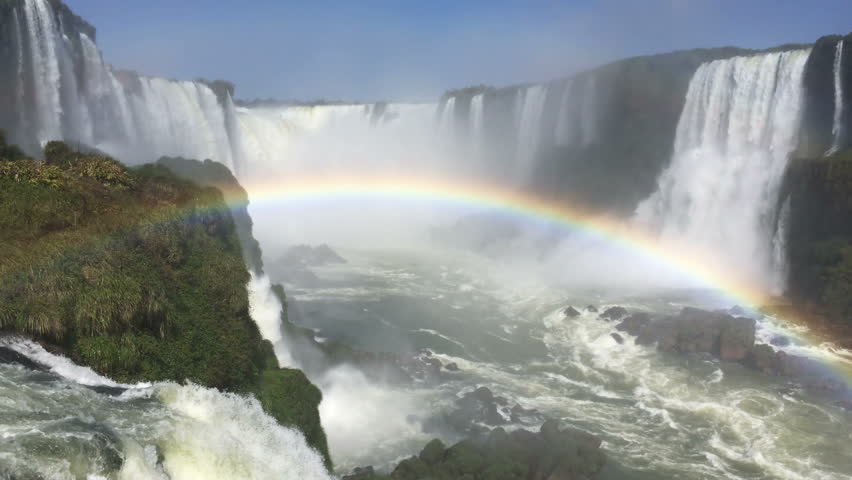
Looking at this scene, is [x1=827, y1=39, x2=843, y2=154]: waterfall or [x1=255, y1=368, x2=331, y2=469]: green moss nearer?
[x1=255, y1=368, x2=331, y2=469]: green moss

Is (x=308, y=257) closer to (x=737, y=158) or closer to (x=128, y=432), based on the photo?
(x=737, y=158)

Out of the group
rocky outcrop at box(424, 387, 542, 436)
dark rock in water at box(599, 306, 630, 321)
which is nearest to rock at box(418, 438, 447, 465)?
rocky outcrop at box(424, 387, 542, 436)

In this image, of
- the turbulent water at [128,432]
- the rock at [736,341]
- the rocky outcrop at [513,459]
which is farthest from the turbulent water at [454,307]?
the rocky outcrop at [513,459]

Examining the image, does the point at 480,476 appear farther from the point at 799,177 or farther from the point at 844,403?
the point at 799,177

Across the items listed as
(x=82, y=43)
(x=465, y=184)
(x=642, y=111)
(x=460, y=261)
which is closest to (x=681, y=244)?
(x=642, y=111)

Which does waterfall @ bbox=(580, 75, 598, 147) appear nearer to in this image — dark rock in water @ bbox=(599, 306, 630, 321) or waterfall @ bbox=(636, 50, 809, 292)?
waterfall @ bbox=(636, 50, 809, 292)

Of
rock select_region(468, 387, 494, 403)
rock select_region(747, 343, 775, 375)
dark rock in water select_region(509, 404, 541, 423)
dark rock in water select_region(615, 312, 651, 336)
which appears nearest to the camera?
dark rock in water select_region(509, 404, 541, 423)

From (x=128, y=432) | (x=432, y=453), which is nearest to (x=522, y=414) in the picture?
(x=432, y=453)
